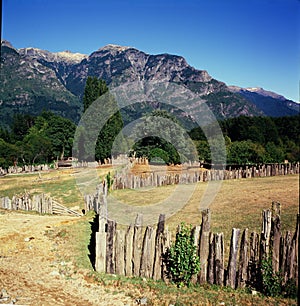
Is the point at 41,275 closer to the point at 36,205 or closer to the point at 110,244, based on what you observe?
the point at 110,244

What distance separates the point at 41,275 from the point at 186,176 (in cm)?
1623

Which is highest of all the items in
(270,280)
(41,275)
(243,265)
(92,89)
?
(92,89)

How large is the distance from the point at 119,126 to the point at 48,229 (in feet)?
74.3

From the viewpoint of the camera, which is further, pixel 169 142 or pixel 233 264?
pixel 169 142

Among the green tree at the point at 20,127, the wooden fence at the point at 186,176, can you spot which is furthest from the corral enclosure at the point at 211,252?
the green tree at the point at 20,127

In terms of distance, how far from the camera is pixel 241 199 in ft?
48.7

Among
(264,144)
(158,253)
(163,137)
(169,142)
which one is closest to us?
(158,253)

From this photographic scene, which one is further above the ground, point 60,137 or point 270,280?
point 60,137

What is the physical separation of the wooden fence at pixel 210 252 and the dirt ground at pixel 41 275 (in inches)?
29.5

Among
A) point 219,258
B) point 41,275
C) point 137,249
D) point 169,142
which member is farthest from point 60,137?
point 219,258

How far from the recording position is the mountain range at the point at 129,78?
12.2 meters

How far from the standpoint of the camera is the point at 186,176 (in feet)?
72.6

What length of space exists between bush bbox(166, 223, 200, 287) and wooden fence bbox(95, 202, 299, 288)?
0.15 meters

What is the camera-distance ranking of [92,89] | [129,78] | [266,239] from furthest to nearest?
[92,89] < [129,78] < [266,239]
